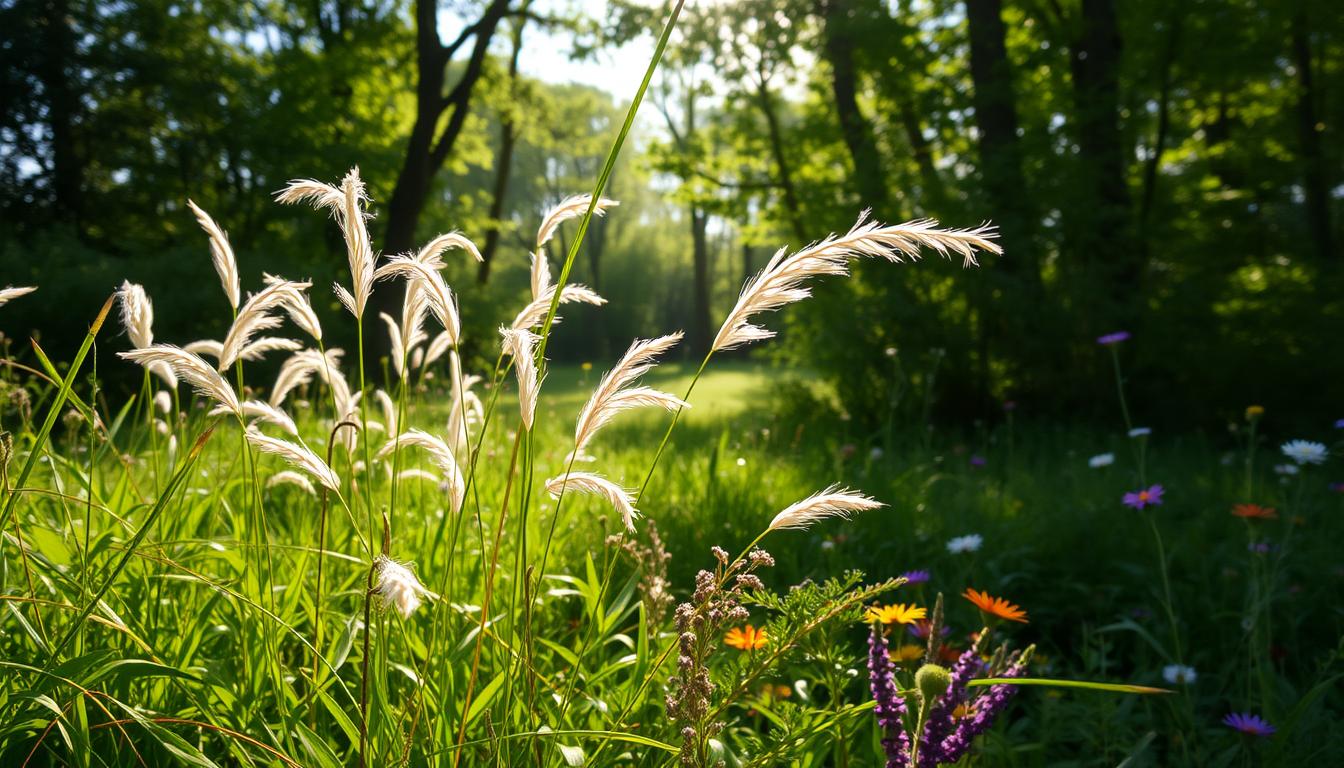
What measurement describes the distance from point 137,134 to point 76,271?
18.2ft

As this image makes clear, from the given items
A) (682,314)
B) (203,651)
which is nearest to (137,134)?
(203,651)

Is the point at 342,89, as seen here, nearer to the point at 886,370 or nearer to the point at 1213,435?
the point at 886,370

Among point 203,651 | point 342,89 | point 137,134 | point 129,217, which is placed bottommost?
point 203,651

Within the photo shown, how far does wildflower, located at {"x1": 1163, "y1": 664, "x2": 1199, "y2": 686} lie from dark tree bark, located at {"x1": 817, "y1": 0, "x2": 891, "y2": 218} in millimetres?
6080

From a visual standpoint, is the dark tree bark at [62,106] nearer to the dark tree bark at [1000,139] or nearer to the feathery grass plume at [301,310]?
the dark tree bark at [1000,139]

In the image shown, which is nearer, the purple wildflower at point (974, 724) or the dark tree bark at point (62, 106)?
the purple wildflower at point (974, 724)

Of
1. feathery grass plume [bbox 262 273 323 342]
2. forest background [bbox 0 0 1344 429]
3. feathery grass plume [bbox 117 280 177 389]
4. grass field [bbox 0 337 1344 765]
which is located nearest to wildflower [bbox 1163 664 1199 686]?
grass field [bbox 0 337 1344 765]

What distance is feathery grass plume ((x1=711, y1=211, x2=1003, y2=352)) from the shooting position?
95cm

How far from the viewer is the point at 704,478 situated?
12.4ft

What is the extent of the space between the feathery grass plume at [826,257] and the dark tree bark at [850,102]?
7.04 metres

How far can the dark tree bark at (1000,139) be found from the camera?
24.8 feet

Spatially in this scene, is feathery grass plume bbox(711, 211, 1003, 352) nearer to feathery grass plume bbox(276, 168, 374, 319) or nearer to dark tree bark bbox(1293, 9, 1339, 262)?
feathery grass plume bbox(276, 168, 374, 319)

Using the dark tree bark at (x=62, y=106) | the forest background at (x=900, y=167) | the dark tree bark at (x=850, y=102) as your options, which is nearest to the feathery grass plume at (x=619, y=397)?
the forest background at (x=900, y=167)

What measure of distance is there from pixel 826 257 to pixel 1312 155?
1256 cm
